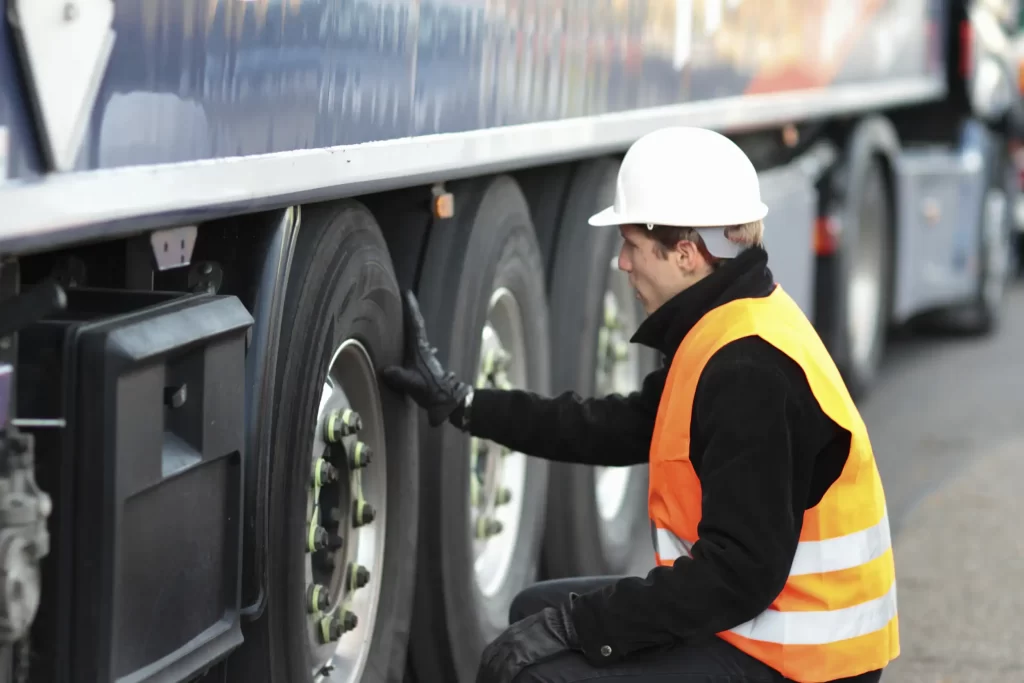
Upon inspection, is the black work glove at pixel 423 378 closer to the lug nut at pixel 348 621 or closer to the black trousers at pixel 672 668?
the lug nut at pixel 348 621

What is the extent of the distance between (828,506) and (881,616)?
0.27 metres

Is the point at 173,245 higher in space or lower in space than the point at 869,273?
higher

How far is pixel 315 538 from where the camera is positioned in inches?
140

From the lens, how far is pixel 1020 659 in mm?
5281

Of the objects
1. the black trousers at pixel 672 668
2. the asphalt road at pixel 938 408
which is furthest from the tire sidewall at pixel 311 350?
the asphalt road at pixel 938 408

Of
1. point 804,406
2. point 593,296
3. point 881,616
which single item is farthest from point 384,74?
point 593,296

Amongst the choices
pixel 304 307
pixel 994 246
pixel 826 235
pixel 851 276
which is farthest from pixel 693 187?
pixel 994 246

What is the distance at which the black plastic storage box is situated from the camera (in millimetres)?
2533

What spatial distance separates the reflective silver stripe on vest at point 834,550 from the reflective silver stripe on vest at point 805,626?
0.27 feet

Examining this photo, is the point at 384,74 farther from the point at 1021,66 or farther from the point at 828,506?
the point at 1021,66

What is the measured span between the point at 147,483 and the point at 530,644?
93 centimetres

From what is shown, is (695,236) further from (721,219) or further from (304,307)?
(304,307)

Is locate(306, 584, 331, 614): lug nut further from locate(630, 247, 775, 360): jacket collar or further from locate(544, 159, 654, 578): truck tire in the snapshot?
locate(544, 159, 654, 578): truck tire

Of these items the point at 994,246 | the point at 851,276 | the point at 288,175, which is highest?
the point at 288,175
